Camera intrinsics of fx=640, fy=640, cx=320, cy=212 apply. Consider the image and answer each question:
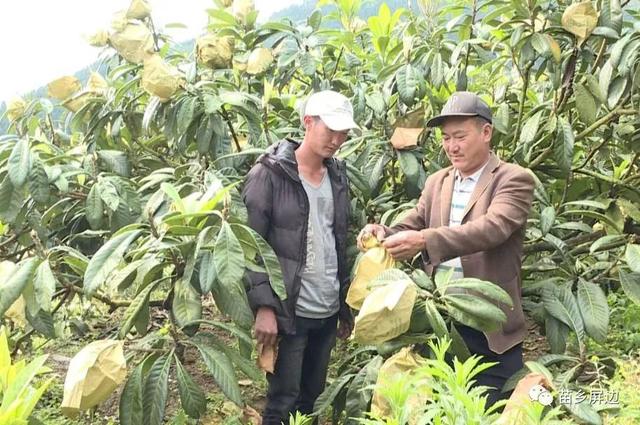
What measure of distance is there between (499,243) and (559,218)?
84cm

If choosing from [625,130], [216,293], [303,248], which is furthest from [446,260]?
[625,130]

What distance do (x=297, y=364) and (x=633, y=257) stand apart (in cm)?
95

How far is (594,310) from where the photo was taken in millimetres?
1671

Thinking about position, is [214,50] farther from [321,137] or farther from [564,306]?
[564,306]

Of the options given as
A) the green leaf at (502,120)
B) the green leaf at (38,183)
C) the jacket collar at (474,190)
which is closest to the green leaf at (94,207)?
the green leaf at (38,183)

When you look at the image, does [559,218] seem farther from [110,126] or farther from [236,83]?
[110,126]

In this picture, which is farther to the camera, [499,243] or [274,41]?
[274,41]

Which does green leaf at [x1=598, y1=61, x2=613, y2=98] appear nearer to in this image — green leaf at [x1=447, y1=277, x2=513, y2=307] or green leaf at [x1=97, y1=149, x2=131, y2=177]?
green leaf at [x1=447, y1=277, x2=513, y2=307]

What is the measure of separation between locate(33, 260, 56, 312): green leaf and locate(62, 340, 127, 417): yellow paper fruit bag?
17 centimetres

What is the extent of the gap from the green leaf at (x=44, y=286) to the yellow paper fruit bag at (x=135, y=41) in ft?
2.85

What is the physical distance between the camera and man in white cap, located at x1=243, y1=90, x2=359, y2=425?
1671 millimetres

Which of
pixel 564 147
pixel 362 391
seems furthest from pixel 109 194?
Result: pixel 564 147

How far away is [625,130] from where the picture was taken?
7.11ft
